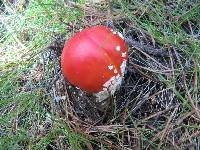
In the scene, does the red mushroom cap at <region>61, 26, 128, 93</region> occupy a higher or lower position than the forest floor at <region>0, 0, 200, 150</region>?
higher

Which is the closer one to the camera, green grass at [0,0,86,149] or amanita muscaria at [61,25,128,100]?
amanita muscaria at [61,25,128,100]

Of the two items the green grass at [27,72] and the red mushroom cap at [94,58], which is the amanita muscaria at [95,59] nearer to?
the red mushroom cap at [94,58]

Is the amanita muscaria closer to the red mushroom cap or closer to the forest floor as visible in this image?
the red mushroom cap

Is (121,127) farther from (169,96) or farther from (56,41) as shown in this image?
(56,41)

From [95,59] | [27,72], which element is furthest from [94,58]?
[27,72]

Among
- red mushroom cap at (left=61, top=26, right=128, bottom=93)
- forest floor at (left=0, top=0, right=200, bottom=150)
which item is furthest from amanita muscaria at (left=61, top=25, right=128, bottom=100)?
forest floor at (left=0, top=0, right=200, bottom=150)

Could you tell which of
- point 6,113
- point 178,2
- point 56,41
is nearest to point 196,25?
point 178,2
